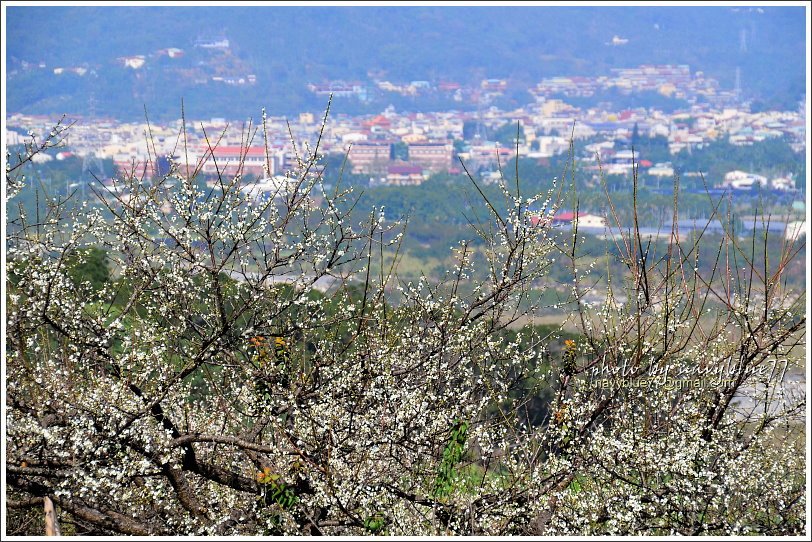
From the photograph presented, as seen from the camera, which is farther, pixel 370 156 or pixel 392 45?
pixel 392 45

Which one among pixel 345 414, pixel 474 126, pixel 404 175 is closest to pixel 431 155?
pixel 404 175

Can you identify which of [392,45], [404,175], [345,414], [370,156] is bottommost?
[404,175]

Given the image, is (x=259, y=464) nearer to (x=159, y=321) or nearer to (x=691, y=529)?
(x=159, y=321)

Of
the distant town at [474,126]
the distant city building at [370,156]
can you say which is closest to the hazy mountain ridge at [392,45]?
the distant town at [474,126]

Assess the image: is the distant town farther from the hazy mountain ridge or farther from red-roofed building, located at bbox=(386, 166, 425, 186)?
the hazy mountain ridge

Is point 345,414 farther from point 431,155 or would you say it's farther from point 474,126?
point 474,126

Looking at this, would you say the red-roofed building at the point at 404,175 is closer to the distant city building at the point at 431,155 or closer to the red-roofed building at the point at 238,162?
A: the distant city building at the point at 431,155

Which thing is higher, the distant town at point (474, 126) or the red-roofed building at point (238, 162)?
the distant town at point (474, 126)

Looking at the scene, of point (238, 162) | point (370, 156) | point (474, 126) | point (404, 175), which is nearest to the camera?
point (238, 162)

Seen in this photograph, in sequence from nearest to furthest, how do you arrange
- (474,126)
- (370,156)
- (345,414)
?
(345,414) → (370,156) → (474,126)

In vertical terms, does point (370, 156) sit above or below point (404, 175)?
above

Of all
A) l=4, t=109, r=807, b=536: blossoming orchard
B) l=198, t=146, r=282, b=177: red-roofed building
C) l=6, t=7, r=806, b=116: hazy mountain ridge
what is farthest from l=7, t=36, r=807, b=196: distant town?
l=4, t=109, r=807, b=536: blossoming orchard
